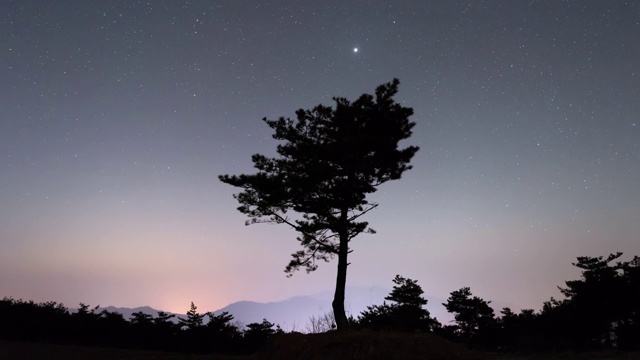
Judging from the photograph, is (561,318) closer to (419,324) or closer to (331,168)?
(419,324)

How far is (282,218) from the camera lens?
20.4 meters

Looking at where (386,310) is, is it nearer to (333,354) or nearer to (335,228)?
(335,228)

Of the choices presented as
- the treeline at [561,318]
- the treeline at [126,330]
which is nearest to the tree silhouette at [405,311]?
the treeline at [561,318]

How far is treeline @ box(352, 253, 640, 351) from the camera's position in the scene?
2217cm

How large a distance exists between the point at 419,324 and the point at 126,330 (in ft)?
54.0

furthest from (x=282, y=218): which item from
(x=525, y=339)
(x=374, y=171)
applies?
(x=525, y=339)

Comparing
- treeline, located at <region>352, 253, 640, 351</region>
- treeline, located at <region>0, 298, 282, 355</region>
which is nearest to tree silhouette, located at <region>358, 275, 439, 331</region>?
treeline, located at <region>352, 253, 640, 351</region>

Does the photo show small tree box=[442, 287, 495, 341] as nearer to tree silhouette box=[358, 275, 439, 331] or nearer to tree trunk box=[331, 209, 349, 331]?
tree silhouette box=[358, 275, 439, 331]

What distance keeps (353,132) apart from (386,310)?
13373 mm

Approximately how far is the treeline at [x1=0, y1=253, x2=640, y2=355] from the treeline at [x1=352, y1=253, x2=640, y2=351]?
0.16 ft

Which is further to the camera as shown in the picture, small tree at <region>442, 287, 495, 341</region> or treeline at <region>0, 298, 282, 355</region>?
small tree at <region>442, 287, 495, 341</region>

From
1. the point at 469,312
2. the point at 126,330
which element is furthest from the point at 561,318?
the point at 126,330

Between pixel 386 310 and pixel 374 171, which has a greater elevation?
pixel 374 171

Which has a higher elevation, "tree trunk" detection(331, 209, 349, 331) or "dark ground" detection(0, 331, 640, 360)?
"tree trunk" detection(331, 209, 349, 331)
